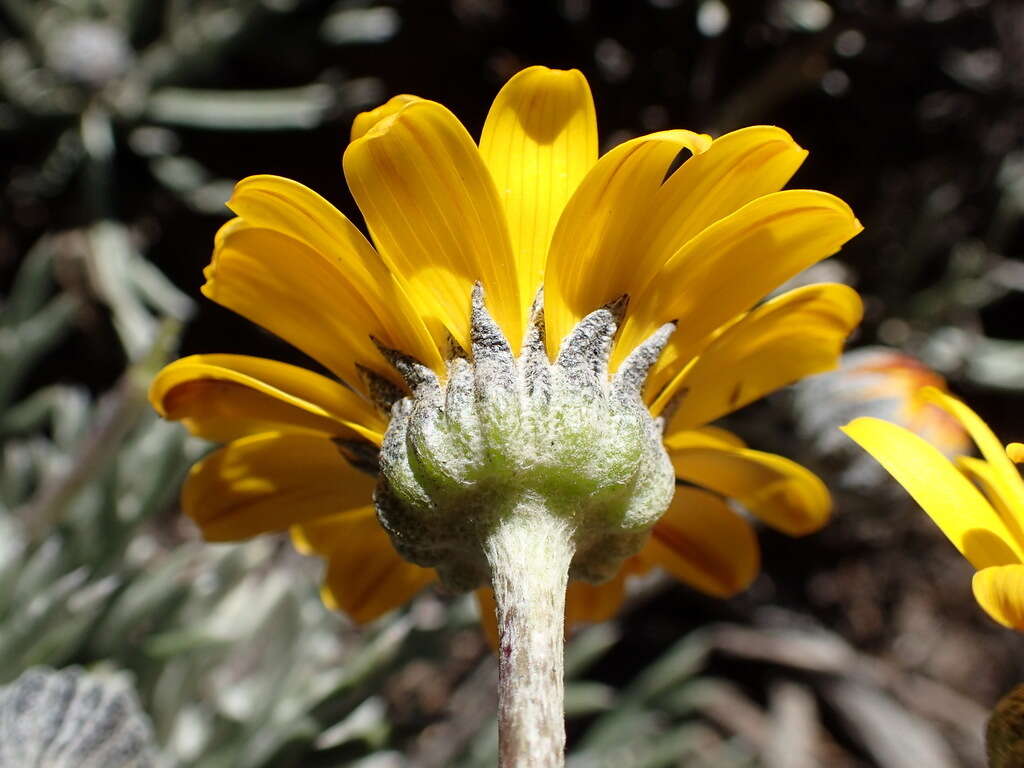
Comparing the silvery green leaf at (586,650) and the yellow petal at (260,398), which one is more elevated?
the yellow petal at (260,398)

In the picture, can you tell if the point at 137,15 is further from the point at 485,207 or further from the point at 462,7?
the point at 485,207

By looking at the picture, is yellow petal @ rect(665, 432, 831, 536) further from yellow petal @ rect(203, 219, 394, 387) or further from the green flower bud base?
yellow petal @ rect(203, 219, 394, 387)

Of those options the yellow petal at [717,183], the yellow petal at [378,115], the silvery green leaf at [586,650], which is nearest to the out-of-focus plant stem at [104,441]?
the yellow petal at [378,115]

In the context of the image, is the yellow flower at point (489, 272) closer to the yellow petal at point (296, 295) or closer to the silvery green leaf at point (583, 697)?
the yellow petal at point (296, 295)

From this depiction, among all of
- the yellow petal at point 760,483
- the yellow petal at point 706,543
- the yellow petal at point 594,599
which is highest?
the yellow petal at point 760,483

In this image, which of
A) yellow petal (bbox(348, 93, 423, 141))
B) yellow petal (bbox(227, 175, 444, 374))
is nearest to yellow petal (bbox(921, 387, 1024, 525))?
yellow petal (bbox(227, 175, 444, 374))

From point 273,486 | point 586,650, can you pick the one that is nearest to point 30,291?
point 273,486

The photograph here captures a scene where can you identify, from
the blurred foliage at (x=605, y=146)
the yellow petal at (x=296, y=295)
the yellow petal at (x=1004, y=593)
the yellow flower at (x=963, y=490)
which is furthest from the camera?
the blurred foliage at (x=605, y=146)
